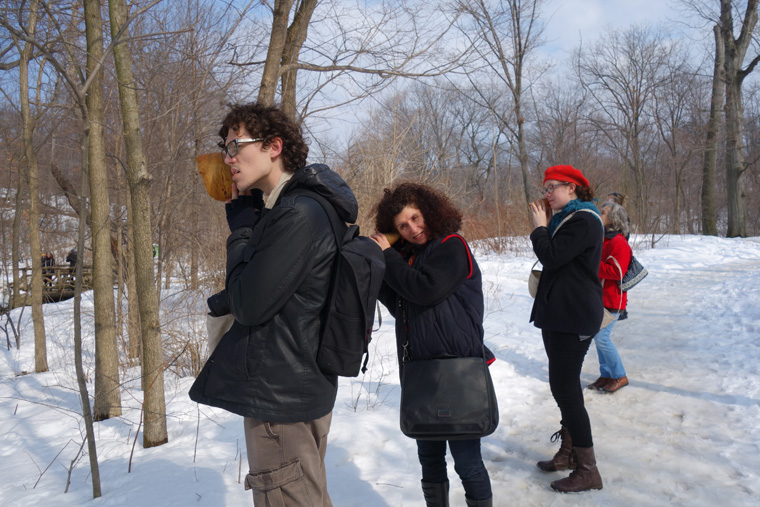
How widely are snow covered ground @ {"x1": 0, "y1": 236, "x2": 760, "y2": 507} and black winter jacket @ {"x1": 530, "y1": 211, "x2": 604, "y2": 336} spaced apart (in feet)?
3.18

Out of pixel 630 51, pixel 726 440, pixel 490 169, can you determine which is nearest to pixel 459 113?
pixel 490 169

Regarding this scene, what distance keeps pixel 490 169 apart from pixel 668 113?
646 inches

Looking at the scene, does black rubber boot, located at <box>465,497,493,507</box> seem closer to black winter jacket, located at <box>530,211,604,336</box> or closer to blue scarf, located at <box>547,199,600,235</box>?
black winter jacket, located at <box>530,211,604,336</box>

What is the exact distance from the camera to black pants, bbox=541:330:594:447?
295 cm

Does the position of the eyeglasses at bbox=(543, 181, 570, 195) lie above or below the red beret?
below

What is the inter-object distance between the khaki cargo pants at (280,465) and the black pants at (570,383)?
182 cm

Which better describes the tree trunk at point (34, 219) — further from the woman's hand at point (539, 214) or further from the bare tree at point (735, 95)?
the bare tree at point (735, 95)

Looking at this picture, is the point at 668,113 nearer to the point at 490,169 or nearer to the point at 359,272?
the point at 490,169

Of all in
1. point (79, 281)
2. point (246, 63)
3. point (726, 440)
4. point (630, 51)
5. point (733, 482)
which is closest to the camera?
point (79, 281)

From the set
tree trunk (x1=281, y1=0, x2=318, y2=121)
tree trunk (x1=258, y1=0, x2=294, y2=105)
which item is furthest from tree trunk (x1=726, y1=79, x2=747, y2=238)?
tree trunk (x1=258, y1=0, x2=294, y2=105)

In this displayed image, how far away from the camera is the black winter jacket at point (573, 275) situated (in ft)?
9.87

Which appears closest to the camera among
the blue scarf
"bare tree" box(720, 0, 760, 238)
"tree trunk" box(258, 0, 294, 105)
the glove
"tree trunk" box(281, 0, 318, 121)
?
the glove

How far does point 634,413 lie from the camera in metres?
4.07

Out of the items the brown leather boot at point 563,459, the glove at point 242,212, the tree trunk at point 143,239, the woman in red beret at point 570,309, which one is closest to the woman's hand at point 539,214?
the woman in red beret at point 570,309
